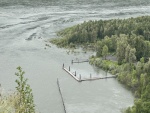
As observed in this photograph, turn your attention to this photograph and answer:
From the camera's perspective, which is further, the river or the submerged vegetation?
the river

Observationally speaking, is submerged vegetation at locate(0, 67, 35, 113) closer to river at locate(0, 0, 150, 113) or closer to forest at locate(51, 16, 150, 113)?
forest at locate(51, 16, 150, 113)

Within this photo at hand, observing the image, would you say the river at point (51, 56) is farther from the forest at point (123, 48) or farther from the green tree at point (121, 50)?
the green tree at point (121, 50)

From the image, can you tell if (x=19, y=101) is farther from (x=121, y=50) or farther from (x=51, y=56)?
(x=51, y=56)

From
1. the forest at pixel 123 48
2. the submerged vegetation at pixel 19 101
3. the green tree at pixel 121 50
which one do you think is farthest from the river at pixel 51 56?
the submerged vegetation at pixel 19 101

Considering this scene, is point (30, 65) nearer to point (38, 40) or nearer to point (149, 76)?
point (38, 40)

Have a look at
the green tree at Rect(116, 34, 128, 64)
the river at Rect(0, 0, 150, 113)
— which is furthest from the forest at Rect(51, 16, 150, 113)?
the river at Rect(0, 0, 150, 113)

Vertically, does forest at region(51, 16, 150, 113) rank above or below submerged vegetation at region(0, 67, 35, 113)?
below
